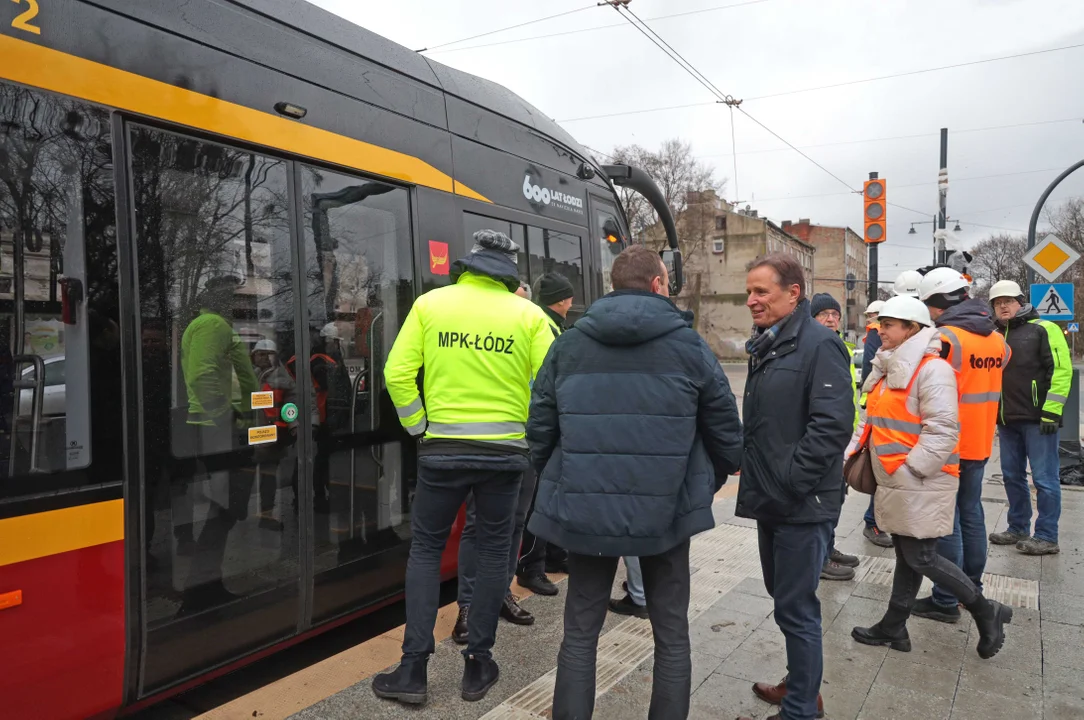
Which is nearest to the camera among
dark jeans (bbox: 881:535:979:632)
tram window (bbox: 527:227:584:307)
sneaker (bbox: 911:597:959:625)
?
dark jeans (bbox: 881:535:979:632)

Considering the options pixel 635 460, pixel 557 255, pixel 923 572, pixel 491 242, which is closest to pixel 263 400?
pixel 491 242

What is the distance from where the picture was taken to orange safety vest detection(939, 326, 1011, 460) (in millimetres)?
4289

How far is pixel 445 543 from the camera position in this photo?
335 cm

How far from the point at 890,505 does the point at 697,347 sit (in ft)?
5.69

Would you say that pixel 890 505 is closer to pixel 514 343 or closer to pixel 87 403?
pixel 514 343

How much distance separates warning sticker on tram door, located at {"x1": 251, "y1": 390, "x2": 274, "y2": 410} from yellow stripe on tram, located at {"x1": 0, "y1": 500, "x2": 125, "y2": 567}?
26.7 inches

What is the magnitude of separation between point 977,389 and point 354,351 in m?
3.52

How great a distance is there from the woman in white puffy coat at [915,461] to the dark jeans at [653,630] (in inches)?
59.9

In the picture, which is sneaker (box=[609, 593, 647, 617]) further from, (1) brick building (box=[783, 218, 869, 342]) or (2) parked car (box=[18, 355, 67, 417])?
(1) brick building (box=[783, 218, 869, 342])

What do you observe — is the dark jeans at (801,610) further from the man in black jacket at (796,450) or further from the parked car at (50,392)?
the parked car at (50,392)

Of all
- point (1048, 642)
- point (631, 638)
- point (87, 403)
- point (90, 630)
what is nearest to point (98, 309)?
point (87, 403)

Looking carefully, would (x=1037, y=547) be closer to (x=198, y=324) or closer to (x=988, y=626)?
(x=988, y=626)

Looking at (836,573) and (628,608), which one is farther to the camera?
(836,573)

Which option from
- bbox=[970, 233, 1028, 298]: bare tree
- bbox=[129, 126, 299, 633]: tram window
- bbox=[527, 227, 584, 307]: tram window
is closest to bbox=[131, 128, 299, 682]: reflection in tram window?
bbox=[129, 126, 299, 633]: tram window
